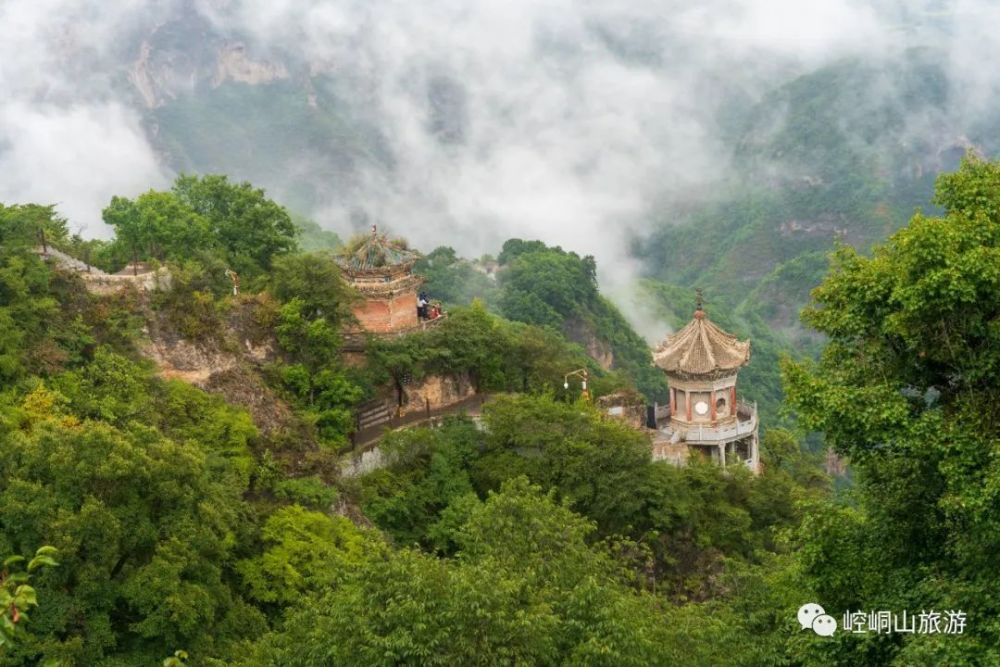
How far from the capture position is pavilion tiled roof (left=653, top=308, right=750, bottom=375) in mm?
28359

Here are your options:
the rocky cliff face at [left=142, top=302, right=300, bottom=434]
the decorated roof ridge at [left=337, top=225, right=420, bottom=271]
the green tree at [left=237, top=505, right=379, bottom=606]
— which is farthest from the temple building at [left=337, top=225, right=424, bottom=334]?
the green tree at [left=237, top=505, right=379, bottom=606]

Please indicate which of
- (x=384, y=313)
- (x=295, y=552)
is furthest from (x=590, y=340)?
(x=295, y=552)

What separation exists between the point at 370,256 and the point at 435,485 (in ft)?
23.2

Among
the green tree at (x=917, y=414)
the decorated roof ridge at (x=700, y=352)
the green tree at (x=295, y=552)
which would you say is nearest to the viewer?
the green tree at (x=917, y=414)

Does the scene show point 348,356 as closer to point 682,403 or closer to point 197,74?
point 682,403

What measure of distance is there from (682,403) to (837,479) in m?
30.2

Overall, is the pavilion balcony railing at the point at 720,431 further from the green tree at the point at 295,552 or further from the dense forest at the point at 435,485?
the green tree at the point at 295,552

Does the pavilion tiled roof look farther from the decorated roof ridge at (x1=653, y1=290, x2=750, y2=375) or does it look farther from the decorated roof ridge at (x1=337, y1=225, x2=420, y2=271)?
the decorated roof ridge at (x1=337, y1=225, x2=420, y2=271)

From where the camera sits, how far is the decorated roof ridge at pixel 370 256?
95.5ft

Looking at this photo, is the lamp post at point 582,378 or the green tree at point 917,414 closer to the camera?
the green tree at point 917,414

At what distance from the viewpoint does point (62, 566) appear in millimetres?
15812

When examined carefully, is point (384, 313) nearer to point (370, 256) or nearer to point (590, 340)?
point (370, 256)

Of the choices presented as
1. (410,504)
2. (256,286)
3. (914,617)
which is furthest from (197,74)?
(914,617)

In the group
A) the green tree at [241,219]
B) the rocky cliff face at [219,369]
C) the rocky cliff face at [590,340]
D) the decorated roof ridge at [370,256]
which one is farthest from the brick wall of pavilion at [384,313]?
the rocky cliff face at [590,340]
